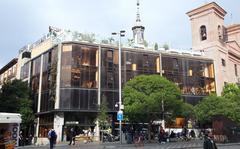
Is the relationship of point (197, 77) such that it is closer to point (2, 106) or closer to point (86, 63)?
point (86, 63)

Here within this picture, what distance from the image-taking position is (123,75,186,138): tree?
35812 mm

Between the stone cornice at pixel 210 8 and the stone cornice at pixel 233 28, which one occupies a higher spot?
the stone cornice at pixel 233 28

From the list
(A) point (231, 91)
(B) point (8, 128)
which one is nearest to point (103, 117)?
(A) point (231, 91)

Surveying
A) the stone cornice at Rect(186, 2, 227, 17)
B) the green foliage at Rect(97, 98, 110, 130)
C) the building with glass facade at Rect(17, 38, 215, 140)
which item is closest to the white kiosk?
the green foliage at Rect(97, 98, 110, 130)

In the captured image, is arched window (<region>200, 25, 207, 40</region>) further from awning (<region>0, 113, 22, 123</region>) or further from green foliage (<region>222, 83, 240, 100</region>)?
awning (<region>0, 113, 22, 123</region>)

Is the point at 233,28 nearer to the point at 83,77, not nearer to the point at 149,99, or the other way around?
the point at 83,77

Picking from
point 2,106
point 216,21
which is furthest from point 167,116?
point 216,21

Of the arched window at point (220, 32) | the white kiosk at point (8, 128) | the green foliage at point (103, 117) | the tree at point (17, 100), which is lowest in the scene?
the white kiosk at point (8, 128)

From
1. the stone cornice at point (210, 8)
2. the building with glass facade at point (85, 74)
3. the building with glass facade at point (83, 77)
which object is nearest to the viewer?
the building with glass facade at point (83, 77)

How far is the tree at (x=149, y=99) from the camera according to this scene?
3581 centimetres

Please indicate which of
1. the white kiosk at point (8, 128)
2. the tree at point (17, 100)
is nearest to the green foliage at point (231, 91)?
the tree at point (17, 100)

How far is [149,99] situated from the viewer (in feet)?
118

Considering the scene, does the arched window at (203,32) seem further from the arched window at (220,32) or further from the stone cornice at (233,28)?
the stone cornice at (233,28)

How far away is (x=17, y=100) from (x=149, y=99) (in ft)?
59.7
